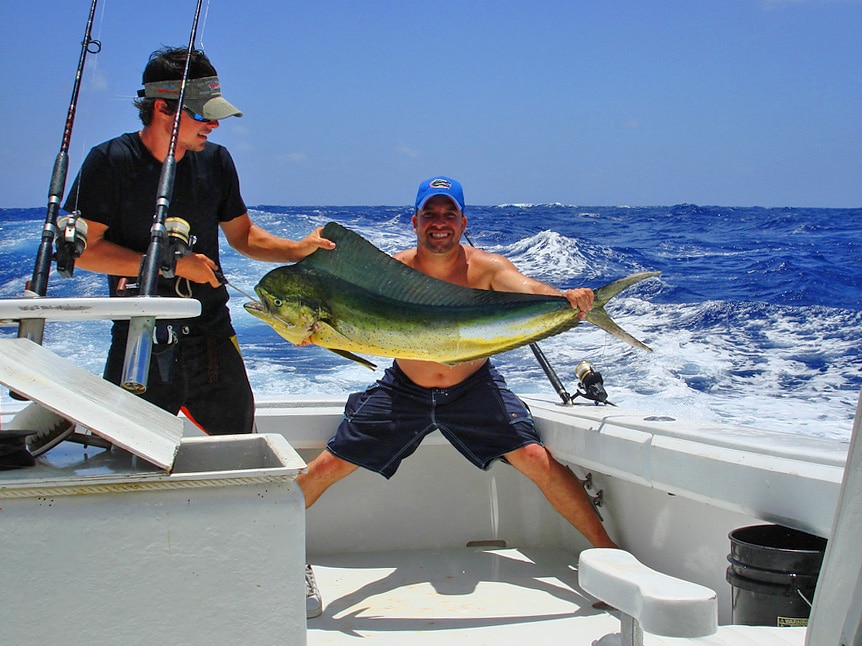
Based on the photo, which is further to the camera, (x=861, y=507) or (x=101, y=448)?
(x=101, y=448)

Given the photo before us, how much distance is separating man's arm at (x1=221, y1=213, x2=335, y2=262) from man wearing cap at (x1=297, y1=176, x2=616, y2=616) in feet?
1.81

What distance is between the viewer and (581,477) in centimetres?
328

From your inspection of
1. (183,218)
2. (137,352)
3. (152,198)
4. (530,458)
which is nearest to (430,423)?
(530,458)

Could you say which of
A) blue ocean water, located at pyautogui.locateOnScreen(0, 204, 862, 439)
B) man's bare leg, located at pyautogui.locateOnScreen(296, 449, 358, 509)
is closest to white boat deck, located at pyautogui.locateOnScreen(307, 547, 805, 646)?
man's bare leg, located at pyautogui.locateOnScreen(296, 449, 358, 509)

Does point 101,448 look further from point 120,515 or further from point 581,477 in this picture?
point 581,477

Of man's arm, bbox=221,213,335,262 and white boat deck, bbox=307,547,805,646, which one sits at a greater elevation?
man's arm, bbox=221,213,335,262

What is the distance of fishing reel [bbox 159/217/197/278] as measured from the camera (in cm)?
235

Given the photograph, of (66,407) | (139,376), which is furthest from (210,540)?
(139,376)

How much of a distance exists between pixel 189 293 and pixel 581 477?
1653mm

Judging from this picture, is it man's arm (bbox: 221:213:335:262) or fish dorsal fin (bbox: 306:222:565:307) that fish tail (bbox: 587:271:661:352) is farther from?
man's arm (bbox: 221:213:335:262)

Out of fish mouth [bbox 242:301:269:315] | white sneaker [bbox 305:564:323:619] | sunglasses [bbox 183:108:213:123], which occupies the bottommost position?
white sneaker [bbox 305:564:323:619]

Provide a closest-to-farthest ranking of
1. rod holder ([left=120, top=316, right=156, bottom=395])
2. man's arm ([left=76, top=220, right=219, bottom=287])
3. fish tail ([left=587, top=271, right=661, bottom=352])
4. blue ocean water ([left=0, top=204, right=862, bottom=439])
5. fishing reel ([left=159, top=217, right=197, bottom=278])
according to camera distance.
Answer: rod holder ([left=120, top=316, right=156, bottom=395]) → fishing reel ([left=159, top=217, right=197, bottom=278]) → fish tail ([left=587, top=271, right=661, bottom=352]) → man's arm ([left=76, top=220, right=219, bottom=287]) → blue ocean water ([left=0, top=204, right=862, bottom=439])

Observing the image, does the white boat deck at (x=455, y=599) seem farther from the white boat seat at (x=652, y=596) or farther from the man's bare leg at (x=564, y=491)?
the white boat seat at (x=652, y=596)

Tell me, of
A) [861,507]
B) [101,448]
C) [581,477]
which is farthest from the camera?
[581,477]
